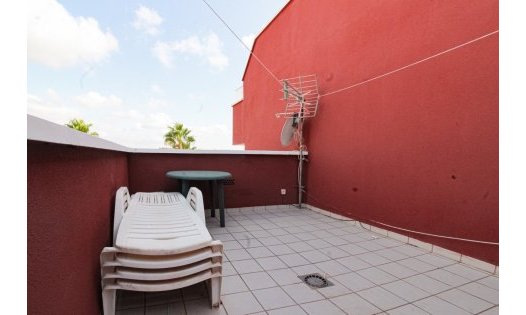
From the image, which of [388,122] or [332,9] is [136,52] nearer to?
[332,9]

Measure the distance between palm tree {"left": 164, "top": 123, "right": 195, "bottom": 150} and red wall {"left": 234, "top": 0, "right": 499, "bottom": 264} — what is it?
14.3 meters

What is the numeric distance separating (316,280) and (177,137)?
683 inches

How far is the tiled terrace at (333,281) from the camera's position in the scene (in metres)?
1.86

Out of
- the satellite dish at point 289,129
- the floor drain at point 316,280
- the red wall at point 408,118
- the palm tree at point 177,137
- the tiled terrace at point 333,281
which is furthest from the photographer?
the palm tree at point 177,137

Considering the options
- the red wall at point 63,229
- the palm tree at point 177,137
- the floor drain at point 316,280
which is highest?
the palm tree at point 177,137

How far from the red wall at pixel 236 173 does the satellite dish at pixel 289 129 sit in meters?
0.41

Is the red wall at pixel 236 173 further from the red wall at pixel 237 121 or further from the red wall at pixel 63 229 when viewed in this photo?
the red wall at pixel 237 121

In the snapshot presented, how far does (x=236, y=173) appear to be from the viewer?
4789 millimetres

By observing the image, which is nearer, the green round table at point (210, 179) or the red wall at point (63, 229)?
the red wall at point (63, 229)

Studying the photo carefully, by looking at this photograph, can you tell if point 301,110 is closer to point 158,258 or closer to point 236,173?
point 236,173

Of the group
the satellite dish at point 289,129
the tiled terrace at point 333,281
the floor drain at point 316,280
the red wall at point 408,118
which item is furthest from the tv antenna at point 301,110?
the floor drain at point 316,280

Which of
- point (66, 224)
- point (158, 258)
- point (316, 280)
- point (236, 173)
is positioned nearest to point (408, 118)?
point (316, 280)

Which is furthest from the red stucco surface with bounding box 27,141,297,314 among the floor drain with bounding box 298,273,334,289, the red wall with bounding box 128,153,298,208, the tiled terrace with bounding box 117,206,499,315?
the red wall with bounding box 128,153,298,208
